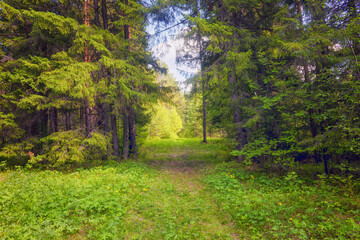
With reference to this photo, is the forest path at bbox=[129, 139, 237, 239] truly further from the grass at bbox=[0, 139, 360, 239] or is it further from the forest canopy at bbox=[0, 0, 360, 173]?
the forest canopy at bbox=[0, 0, 360, 173]

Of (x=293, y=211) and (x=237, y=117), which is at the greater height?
(x=237, y=117)

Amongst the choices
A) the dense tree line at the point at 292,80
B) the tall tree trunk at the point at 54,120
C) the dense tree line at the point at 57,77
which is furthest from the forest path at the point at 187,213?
the tall tree trunk at the point at 54,120

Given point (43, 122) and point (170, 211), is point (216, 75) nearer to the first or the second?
point (170, 211)

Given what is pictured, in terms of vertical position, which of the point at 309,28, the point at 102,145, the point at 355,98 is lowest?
the point at 102,145

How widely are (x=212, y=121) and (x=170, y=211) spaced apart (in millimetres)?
7079

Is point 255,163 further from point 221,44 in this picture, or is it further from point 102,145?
point 102,145

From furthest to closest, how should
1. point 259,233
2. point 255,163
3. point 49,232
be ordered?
point 255,163 → point 259,233 → point 49,232

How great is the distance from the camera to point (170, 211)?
507 cm

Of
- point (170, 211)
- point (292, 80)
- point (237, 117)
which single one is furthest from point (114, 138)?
point (292, 80)

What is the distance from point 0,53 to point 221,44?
1074cm

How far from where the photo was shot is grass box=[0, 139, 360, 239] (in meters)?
3.82

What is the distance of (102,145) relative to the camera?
8391 mm

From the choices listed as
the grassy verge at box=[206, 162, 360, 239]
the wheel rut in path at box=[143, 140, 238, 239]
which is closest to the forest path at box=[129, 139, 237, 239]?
the wheel rut in path at box=[143, 140, 238, 239]

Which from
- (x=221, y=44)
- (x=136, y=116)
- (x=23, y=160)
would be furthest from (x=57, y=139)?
(x=221, y=44)
